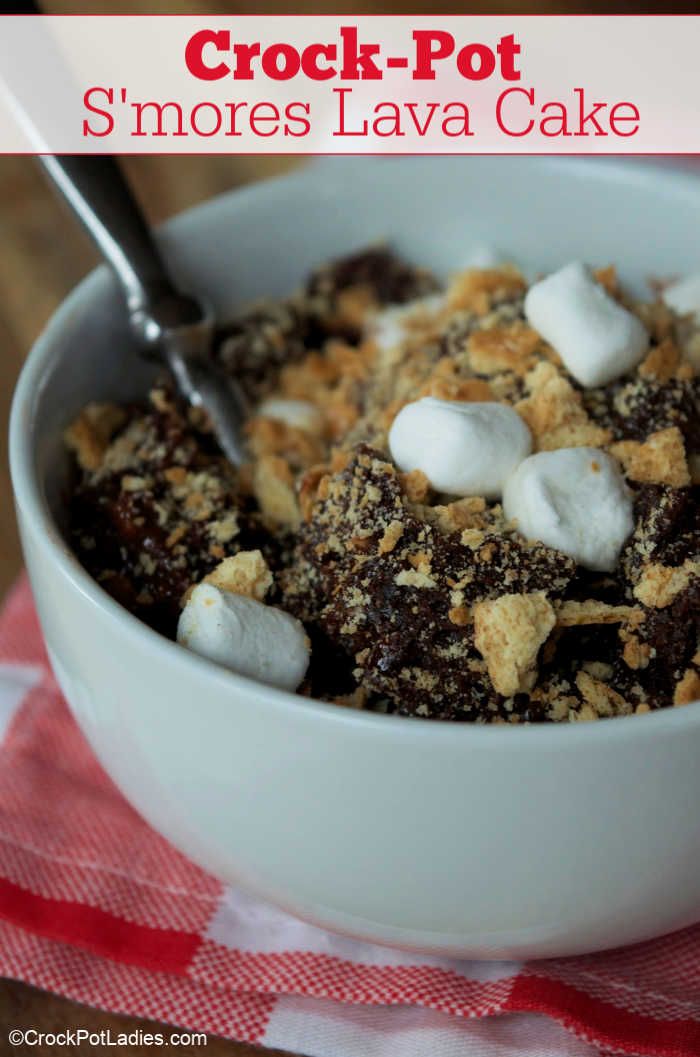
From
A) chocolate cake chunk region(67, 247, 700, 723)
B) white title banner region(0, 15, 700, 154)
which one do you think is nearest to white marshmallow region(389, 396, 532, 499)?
chocolate cake chunk region(67, 247, 700, 723)

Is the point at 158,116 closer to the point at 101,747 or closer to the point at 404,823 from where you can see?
the point at 101,747

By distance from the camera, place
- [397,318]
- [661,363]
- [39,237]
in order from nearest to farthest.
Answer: [661,363] → [397,318] → [39,237]

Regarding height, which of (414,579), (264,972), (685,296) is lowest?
(264,972)

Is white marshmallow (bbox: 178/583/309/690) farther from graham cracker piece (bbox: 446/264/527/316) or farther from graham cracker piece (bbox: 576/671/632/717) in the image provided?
graham cracker piece (bbox: 446/264/527/316)

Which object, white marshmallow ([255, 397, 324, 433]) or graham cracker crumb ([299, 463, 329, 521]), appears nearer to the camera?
graham cracker crumb ([299, 463, 329, 521])

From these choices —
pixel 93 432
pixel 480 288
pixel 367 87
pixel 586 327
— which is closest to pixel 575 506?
pixel 586 327

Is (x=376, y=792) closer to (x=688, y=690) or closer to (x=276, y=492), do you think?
(x=688, y=690)
